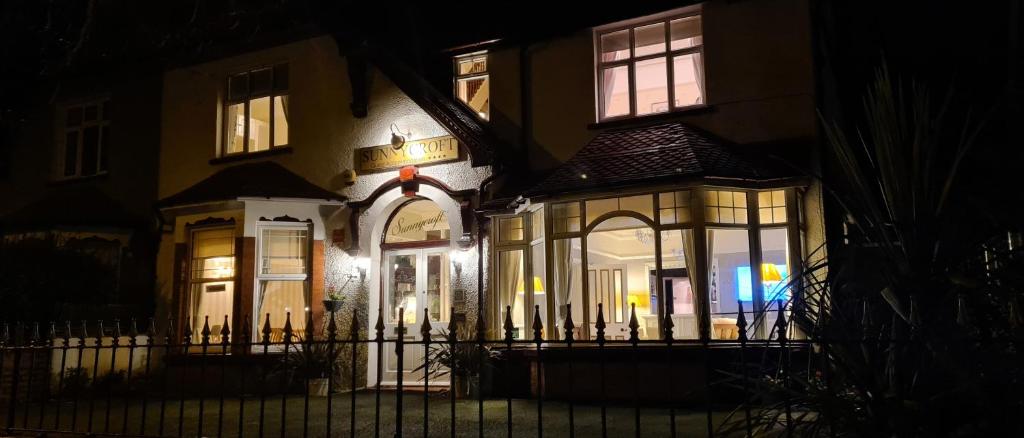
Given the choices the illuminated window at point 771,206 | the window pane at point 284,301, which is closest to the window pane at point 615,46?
the illuminated window at point 771,206

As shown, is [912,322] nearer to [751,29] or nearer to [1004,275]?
[1004,275]

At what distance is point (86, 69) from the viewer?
1545cm

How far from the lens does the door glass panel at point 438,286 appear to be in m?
12.3

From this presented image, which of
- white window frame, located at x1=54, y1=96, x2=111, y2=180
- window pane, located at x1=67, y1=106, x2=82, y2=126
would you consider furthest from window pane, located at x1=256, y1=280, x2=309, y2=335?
window pane, located at x1=67, y1=106, x2=82, y2=126

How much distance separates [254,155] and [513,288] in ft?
17.8

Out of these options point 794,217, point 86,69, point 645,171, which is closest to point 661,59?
point 645,171

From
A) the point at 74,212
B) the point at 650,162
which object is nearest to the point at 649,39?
Answer: the point at 650,162

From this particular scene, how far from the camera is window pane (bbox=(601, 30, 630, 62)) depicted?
11812mm

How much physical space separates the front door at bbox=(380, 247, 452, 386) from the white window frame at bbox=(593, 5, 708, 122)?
351cm

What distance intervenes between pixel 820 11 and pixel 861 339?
25.0 feet

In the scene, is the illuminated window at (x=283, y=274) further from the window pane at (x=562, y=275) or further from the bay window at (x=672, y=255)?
the window pane at (x=562, y=275)

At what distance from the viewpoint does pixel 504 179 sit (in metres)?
11.8

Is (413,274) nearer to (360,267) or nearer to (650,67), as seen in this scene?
(360,267)

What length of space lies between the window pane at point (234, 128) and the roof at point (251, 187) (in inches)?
20.5
